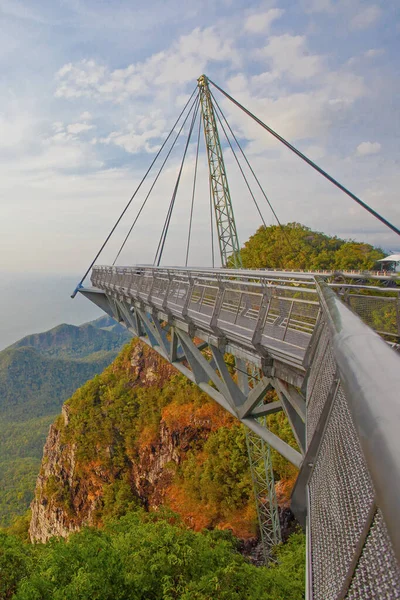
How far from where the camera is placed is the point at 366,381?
866 millimetres

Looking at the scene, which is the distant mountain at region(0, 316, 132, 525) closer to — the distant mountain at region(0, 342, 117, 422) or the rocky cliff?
the distant mountain at region(0, 342, 117, 422)

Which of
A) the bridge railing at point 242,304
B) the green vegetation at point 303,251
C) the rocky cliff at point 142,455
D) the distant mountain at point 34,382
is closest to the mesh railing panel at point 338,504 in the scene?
the bridge railing at point 242,304

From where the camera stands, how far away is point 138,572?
7.77 meters

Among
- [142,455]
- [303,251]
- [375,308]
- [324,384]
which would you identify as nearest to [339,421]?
[324,384]

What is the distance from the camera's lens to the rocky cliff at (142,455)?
2409 cm

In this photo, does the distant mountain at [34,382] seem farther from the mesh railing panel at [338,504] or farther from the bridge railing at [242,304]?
the mesh railing panel at [338,504]

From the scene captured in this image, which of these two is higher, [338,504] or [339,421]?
[339,421]

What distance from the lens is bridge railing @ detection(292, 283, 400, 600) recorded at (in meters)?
0.61

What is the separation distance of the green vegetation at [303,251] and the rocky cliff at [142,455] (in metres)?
14.0

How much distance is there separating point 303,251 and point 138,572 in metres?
31.0

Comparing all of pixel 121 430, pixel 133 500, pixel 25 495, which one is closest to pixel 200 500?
pixel 133 500

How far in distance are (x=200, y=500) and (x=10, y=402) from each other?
17291 cm

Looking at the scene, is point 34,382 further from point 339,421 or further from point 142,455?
point 339,421

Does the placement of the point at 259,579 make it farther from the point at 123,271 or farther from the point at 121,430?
the point at 121,430
